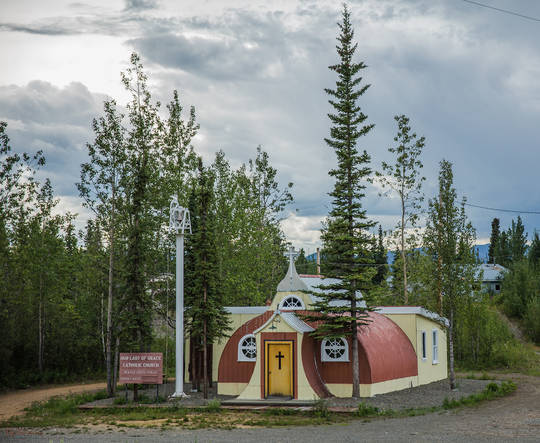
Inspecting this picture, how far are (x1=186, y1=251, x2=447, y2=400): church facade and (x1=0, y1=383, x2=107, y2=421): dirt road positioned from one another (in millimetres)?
6943

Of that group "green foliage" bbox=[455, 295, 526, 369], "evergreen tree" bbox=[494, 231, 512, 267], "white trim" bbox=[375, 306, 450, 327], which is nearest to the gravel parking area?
"white trim" bbox=[375, 306, 450, 327]

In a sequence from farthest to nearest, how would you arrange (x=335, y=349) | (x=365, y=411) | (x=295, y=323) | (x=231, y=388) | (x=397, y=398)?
(x=231, y=388)
(x=335, y=349)
(x=295, y=323)
(x=397, y=398)
(x=365, y=411)

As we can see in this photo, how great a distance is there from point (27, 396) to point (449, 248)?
19.7m

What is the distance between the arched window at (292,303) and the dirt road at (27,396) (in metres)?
10.3

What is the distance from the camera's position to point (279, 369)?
2197 centimetres

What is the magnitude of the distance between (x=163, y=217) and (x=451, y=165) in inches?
519

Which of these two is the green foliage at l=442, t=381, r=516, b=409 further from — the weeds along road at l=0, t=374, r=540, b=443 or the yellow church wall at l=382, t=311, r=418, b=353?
the yellow church wall at l=382, t=311, r=418, b=353

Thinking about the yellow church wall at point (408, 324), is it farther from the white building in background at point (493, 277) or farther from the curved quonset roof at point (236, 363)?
the white building in background at point (493, 277)

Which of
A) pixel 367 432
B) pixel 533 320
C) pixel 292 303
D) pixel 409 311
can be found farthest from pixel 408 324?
pixel 533 320

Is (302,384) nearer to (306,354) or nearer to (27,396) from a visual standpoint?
(306,354)

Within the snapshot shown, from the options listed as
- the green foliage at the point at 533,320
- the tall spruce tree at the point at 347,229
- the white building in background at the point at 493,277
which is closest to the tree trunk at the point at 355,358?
the tall spruce tree at the point at 347,229

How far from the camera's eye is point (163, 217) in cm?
2852

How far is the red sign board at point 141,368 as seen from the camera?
21391 mm

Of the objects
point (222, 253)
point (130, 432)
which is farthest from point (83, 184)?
point (130, 432)
